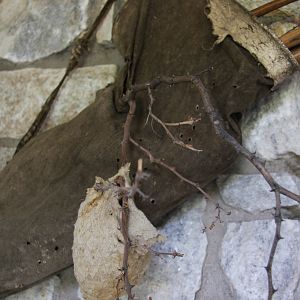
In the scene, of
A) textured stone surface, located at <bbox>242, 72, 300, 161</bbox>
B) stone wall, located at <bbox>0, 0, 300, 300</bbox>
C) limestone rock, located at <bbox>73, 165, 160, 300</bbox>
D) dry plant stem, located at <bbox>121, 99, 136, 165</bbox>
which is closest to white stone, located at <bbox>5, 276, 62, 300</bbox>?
stone wall, located at <bbox>0, 0, 300, 300</bbox>

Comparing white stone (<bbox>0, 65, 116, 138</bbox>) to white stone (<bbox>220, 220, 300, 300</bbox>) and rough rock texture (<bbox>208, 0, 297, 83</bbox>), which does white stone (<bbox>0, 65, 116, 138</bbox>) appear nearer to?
rough rock texture (<bbox>208, 0, 297, 83</bbox>)

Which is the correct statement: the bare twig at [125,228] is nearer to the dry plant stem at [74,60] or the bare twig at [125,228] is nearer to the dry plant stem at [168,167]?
the dry plant stem at [168,167]

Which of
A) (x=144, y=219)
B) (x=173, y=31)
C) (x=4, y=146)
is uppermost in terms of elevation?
(x=173, y=31)

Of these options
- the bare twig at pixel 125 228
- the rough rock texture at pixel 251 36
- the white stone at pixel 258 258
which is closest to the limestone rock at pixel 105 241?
the bare twig at pixel 125 228

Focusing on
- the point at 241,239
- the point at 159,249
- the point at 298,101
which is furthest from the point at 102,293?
A: the point at 298,101

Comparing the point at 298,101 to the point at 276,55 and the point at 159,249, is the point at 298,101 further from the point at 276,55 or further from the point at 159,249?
the point at 159,249
